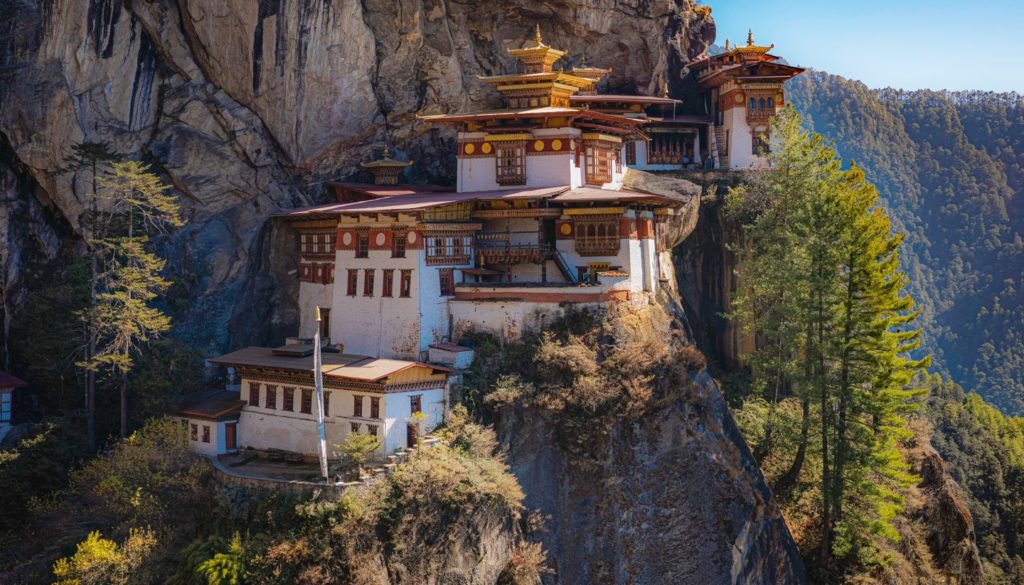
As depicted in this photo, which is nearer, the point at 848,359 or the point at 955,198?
the point at 848,359

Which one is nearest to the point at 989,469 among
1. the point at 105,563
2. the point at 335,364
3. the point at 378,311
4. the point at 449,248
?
the point at 449,248

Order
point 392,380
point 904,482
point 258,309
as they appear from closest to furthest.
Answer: point 392,380 → point 904,482 → point 258,309

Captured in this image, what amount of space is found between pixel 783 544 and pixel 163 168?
29.5 metres

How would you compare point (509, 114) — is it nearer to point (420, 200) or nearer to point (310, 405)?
point (420, 200)

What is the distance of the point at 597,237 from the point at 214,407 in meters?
16.2

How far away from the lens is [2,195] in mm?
41938

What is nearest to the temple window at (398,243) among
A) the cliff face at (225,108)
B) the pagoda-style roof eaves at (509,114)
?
the pagoda-style roof eaves at (509,114)

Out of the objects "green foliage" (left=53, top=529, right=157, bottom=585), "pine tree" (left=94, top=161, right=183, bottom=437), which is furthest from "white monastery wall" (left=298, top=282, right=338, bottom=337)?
"green foliage" (left=53, top=529, right=157, bottom=585)

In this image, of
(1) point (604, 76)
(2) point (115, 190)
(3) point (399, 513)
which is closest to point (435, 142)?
(1) point (604, 76)

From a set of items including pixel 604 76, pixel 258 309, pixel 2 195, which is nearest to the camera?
pixel 2 195

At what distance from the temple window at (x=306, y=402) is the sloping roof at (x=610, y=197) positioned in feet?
41.3

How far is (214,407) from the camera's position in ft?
126

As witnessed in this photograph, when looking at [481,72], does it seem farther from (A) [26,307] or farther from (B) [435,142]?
(A) [26,307]

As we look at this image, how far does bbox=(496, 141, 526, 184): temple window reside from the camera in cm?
4534
